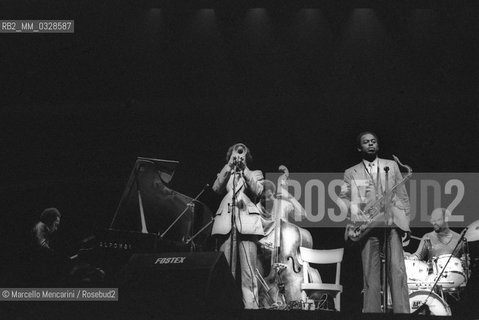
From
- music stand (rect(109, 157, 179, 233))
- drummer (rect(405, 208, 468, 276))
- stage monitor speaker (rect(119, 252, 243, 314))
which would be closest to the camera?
stage monitor speaker (rect(119, 252, 243, 314))

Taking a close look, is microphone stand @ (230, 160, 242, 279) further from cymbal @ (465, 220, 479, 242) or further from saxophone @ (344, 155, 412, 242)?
cymbal @ (465, 220, 479, 242)

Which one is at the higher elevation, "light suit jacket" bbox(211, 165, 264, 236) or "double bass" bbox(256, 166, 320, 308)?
"light suit jacket" bbox(211, 165, 264, 236)

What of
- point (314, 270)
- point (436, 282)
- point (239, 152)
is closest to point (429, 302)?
point (436, 282)

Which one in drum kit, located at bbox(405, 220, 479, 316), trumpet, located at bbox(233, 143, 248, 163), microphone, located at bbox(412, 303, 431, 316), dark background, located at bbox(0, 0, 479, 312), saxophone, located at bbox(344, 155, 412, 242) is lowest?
microphone, located at bbox(412, 303, 431, 316)

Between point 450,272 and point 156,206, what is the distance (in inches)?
105

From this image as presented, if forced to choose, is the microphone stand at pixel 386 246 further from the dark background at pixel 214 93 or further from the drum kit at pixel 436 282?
the dark background at pixel 214 93

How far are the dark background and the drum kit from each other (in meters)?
0.76

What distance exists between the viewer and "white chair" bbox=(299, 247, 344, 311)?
21.7 ft

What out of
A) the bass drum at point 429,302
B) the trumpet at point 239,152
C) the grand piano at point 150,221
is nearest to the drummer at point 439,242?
the bass drum at point 429,302

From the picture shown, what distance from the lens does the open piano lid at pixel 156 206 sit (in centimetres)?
684

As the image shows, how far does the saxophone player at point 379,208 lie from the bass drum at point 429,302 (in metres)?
0.05

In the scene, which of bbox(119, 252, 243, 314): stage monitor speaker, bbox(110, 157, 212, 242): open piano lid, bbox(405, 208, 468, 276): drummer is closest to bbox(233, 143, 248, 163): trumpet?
bbox(110, 157, 212, 242): open piano lid

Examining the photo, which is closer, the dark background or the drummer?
the drummer

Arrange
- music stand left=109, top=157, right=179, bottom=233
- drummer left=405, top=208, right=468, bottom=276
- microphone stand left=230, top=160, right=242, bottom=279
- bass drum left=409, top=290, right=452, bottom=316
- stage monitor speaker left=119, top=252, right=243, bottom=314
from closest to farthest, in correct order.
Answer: stage monitor speaker left=119, top=252, right=243, bottom=314 → bass drum left=409, top=290, right=452, bottom=316 → drummer left=405, top=208, right=468, bottom=276 → microphone stand left=230, top=160, right=242, bottom=279 → music stand left=109, top=157, right=179, bottom=233
